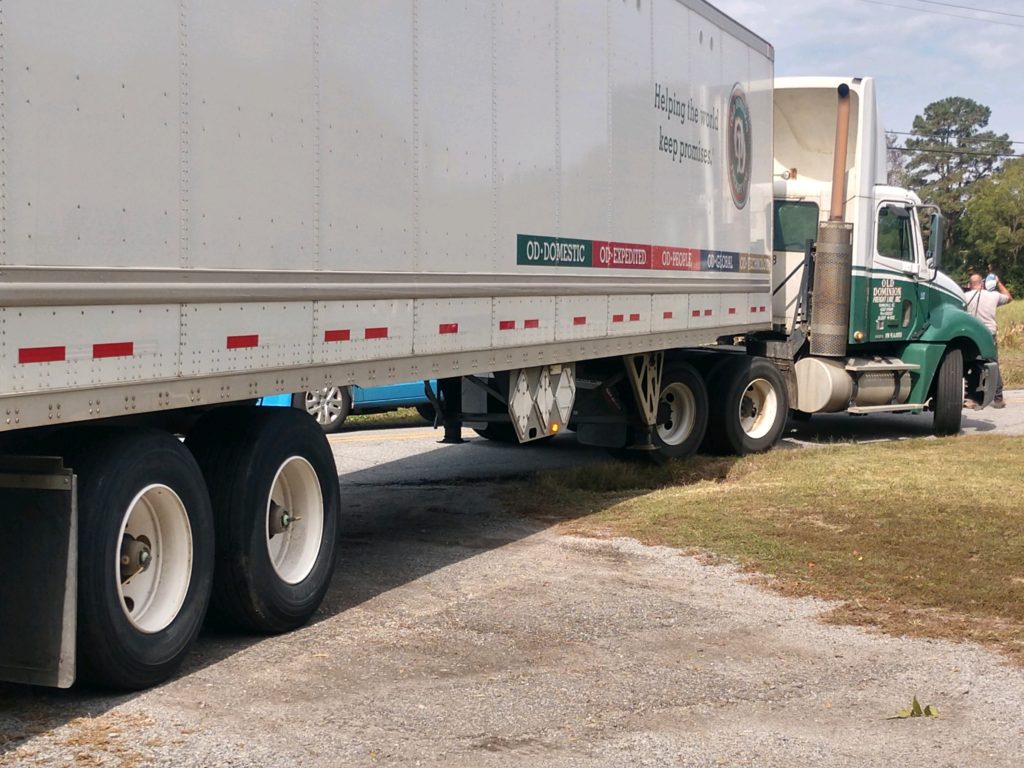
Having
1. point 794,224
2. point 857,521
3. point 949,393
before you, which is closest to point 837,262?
point 794,224

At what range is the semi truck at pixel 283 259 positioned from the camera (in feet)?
17.0

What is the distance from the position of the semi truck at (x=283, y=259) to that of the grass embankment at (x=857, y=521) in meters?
0.89

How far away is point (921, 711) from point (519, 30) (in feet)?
16.9

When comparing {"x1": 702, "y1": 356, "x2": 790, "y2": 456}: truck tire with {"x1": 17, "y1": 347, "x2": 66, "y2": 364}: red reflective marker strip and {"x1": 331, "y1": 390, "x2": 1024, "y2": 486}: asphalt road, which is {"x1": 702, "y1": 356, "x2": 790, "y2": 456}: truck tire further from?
{"x1": 17, "y1": 347, "x2": 66, "y2": 364}: red reflective marker strip

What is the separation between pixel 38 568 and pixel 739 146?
911 cm

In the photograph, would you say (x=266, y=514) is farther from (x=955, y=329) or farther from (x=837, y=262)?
(x=955, y=329)

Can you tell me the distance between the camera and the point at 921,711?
5.45 meters

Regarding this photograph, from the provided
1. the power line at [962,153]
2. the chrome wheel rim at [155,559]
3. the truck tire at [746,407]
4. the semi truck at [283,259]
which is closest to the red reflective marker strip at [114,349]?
the semi truck at [283,259]

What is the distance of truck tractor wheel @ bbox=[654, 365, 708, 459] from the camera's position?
1270 cm

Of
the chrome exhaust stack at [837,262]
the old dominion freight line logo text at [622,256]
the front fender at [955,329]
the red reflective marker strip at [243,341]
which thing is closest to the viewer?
the red reflective marker strip at [243,341]

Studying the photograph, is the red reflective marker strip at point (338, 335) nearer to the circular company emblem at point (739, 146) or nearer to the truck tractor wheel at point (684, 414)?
the truck tractor wheel at point (684, 414)

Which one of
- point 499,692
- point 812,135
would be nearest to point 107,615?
point 499,692

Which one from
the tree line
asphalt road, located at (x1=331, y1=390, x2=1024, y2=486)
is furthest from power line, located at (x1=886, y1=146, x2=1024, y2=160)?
asphalt road, located at (x1=331, y1=390, x2=1024, y2=486)

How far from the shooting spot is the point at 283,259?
6379mm
